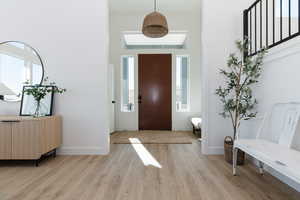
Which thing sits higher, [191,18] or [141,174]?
[191,18]

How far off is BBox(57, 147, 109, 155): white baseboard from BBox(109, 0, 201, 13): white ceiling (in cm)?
351

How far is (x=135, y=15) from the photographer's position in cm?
558

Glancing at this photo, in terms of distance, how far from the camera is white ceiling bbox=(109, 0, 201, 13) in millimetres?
4886

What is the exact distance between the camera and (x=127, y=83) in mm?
5824

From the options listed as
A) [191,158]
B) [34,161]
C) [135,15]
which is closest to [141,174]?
[191,158]

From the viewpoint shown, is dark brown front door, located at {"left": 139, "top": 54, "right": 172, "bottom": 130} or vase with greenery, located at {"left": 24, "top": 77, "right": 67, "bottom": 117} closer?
vase with greenery, located at {"left": 24, "top": 77, "right": 67, "bottom": 117}

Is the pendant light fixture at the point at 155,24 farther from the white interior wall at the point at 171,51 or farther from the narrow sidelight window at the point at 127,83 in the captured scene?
the narrow sidelight window at the point at 127,83

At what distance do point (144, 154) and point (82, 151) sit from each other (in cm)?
98

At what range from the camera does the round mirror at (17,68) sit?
10.7ft

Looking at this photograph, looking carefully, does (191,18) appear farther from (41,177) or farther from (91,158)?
(41,177)

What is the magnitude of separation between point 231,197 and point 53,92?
9.07ft

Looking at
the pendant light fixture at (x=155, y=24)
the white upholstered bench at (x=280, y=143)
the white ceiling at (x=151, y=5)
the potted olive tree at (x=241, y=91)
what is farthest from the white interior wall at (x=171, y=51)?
the white upholstered bench at (x=280, y=143)

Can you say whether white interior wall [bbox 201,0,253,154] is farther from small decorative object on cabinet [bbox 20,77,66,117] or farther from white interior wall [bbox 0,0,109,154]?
small decorative object on cabinet [bbox 20,77,66,117]

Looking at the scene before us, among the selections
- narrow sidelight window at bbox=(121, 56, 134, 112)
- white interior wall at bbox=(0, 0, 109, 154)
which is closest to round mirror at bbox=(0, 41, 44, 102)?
white interior wall at bbox=(0, 0, 109, 154)
